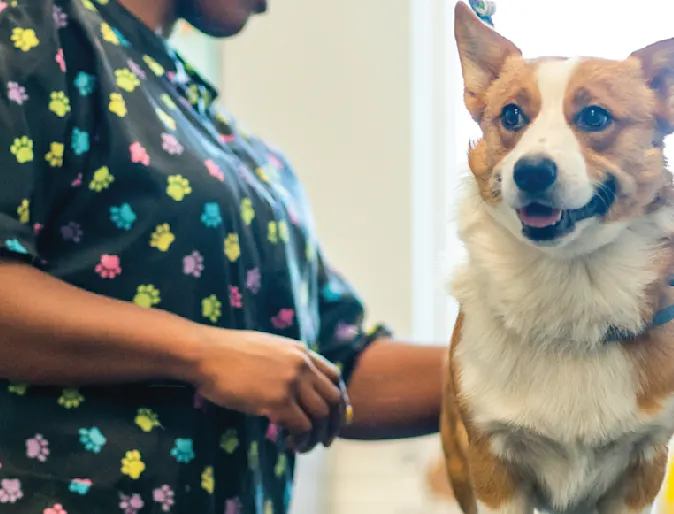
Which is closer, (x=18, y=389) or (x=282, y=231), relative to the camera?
(x=18, y=389)

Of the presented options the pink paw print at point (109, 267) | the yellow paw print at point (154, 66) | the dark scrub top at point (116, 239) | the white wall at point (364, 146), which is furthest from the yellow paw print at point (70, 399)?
the white wall at point (364, 146)

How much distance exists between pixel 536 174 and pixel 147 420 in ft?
1.44

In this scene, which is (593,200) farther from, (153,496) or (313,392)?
(153,496)

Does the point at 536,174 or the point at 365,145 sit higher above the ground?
the point at 536,174

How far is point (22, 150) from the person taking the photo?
2.22 feet

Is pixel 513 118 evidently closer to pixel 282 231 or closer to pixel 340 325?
pixel 282 231

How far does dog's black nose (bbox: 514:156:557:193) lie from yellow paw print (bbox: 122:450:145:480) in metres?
0.44

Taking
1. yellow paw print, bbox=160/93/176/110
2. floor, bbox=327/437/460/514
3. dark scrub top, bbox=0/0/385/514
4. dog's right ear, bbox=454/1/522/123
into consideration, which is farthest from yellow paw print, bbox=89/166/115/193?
floor, bbox=327/437/460/514

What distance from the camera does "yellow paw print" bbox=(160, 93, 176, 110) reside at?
0.81 meters

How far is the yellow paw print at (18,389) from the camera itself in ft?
2.36

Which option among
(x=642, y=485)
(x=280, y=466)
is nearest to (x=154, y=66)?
(x=280, y=466)

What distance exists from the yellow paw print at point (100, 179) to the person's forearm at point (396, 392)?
15.9 inches

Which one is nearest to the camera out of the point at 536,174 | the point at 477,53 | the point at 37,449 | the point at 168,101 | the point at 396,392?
the point at 536,174

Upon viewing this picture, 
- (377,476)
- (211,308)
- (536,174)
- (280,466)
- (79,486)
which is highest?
(536,174)
